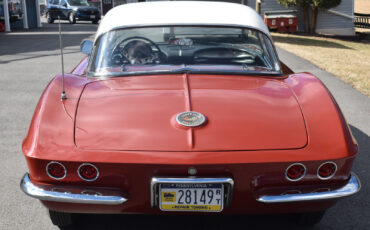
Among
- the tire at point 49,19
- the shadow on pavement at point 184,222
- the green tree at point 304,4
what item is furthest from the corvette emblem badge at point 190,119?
the tire at point 49,19

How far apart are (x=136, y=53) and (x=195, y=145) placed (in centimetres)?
158

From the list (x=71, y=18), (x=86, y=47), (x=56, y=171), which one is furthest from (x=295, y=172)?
(x=71, y=18)

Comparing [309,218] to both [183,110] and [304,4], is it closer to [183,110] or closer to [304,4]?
[183,110]

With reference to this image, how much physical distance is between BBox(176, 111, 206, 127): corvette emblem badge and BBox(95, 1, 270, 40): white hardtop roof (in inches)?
53.3

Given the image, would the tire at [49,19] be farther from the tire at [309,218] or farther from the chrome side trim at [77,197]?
the chrome side trim at [77,197]

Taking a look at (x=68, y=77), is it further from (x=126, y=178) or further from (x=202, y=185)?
(x=202, y=185)

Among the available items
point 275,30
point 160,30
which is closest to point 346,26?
point 275,30

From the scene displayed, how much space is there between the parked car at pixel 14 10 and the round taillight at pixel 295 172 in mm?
22326

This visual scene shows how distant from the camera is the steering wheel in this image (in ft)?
13.6

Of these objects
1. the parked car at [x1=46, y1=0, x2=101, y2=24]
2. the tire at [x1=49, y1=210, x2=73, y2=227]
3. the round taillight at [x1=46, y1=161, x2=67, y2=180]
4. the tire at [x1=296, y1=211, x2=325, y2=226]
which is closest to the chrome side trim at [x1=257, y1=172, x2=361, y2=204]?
the tire at [x1=296, y1=211, x2=325, y2=226]

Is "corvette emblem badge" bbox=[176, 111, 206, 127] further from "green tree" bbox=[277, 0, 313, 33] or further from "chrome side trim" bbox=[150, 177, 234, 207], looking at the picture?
"green tree" bbox=[277, 0, 313, 33]

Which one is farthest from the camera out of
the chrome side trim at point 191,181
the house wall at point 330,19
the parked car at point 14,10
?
the house wall at point 330,19

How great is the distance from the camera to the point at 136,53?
4258mm

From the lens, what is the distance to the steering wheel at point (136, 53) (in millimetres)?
4156
